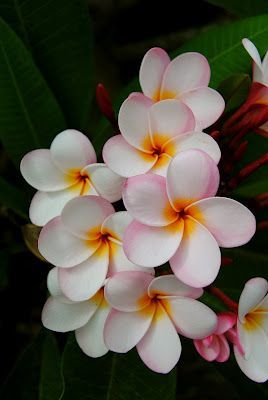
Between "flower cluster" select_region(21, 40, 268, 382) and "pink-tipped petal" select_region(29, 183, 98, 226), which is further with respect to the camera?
"pink-tipped petal" select_region(29, 183, 98, 226)

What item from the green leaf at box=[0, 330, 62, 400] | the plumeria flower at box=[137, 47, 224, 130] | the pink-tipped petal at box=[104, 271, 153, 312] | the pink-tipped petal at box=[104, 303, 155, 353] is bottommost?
the green leaf at box=[0, 330, 62, 400]

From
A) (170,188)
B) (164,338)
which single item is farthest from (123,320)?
(170,188)

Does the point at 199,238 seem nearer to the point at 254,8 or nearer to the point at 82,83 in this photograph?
the point at 82,83

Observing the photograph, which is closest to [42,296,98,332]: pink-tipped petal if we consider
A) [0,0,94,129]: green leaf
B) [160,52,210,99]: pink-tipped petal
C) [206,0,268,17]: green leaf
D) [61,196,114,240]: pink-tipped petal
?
[61,196,114,240]: pink-tipped petal

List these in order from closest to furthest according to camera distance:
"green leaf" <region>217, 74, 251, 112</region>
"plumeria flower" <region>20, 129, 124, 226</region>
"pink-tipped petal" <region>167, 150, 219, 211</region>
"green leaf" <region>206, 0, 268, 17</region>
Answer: "pink-tipped petal" <region>167, 150, 219, 211</region> → "plumeria flower" <region>20, 129, 124, 226</region> → "green leaf" <region>217, 74, 251, 112</region> → "green leaf" <region>206, 0, 268, 17</region>

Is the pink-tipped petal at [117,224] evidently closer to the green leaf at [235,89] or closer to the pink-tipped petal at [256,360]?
the pink-tipped petal at [256,360]

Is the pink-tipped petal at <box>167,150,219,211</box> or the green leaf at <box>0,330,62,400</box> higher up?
the pink-tipped petal at <box>167,150,219,211</box>

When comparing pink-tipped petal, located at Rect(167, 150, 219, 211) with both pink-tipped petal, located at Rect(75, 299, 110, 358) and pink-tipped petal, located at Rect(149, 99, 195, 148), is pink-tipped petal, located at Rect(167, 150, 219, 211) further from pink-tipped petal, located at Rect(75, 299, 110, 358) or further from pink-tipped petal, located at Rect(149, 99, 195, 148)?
pink-tipped petal, located at Rect(75, 299, 110, 358)
